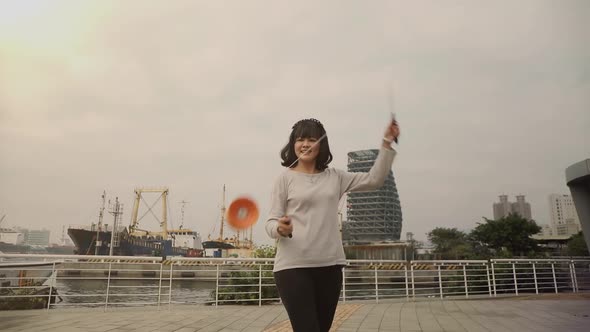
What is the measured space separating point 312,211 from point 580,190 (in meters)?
3.26

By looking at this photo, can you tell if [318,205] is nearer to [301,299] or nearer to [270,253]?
[301,299]

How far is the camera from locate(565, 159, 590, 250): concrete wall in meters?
3.31

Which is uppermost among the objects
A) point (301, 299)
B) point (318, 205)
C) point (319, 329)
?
point (318, 205)

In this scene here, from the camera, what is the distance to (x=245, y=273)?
757 centimetres

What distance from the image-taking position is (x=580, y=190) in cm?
347

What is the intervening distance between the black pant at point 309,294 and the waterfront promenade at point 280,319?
9.29 feet

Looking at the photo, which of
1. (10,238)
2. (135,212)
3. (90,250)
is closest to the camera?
(10,238)

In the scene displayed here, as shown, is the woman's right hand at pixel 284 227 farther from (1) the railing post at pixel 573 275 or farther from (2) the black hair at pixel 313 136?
(1) the railing post at pixel 573 275

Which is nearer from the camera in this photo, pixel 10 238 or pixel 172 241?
pixel 10 238

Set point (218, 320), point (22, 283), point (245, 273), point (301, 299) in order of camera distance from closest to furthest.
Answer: point (301, 299) < point (218, 320) < point (22, 283) < point (245, 273)

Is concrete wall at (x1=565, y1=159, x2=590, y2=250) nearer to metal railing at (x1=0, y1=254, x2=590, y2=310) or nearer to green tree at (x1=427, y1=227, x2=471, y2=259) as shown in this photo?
metal railing at (x1=0, y1=254, x2=590, y2=310)

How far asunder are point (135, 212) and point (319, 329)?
49805 millimetres

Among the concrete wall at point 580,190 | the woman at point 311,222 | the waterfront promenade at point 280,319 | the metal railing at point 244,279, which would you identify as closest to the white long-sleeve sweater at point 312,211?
the woman at point 311,222

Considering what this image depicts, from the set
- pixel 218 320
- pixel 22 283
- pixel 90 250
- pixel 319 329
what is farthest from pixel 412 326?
pixel 90 250
